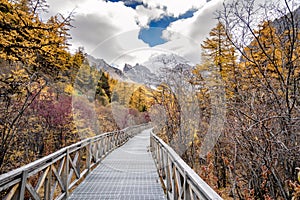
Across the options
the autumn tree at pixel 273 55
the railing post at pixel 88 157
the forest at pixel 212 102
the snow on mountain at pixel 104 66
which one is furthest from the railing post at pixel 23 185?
the snow on mountain at pixel 104 66

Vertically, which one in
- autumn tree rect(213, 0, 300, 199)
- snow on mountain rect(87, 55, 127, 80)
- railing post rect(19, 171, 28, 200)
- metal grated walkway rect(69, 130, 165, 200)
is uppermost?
snow on mountain rect(87, 55, 127, 80)

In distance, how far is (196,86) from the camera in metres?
6.89

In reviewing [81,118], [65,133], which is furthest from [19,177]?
[81,118]

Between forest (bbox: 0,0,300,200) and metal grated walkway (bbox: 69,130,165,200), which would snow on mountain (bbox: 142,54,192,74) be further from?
metal grated walkway (bbox: 69,130,165,200)

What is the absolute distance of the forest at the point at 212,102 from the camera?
9.45ft

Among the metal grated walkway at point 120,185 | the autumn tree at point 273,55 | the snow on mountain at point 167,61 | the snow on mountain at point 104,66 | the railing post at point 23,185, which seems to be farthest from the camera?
the snow on mountain at point 104,66

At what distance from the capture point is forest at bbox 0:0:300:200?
2.88m

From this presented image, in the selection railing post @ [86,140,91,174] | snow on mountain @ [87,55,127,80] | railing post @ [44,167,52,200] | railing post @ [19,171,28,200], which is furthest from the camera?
snow on mountain @ [87,55,127,80]

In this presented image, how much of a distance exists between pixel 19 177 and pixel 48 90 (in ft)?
26.5

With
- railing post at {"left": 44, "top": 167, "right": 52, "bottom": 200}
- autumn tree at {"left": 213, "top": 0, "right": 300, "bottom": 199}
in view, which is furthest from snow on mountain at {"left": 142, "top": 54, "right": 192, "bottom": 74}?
railing post at {"left": 44, "top": 167, "right": 52, "bottom": 200}

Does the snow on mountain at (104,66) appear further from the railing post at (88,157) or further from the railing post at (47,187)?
the railing post at (47,187)

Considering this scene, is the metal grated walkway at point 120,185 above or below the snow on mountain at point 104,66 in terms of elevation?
below

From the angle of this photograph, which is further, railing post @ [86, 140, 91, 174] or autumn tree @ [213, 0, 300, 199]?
railing post @ [86, 140, 91, 174]

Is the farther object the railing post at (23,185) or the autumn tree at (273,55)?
the autumn tree at (273,55)
